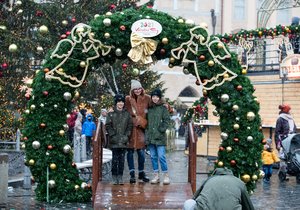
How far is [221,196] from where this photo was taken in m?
8.09

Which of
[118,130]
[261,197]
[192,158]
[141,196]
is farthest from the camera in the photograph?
[261,197]

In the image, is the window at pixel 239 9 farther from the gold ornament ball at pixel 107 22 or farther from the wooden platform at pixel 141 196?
the gold ornament ball at pixel 107 22

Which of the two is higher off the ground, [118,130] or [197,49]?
[197,49]

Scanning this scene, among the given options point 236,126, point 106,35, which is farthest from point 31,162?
point 236,126

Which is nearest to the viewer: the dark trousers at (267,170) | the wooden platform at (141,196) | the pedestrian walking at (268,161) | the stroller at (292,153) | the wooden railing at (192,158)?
the wooden platform at (141,196)

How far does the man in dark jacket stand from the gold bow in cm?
555

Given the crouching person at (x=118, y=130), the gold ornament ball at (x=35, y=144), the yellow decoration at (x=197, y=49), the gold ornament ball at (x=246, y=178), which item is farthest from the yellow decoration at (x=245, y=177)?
the gold ornament ball at (x=35, y=144)

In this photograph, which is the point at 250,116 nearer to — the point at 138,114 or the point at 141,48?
the point at 138,114

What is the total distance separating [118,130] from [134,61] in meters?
1.41

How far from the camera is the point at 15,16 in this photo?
2511 centimetres

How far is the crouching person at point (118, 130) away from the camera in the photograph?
1386 cm

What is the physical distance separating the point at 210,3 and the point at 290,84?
117ft

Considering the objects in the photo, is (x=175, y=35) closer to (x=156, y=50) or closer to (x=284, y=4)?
(x=156, y=50)

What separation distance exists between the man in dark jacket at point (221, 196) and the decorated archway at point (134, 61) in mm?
5367
